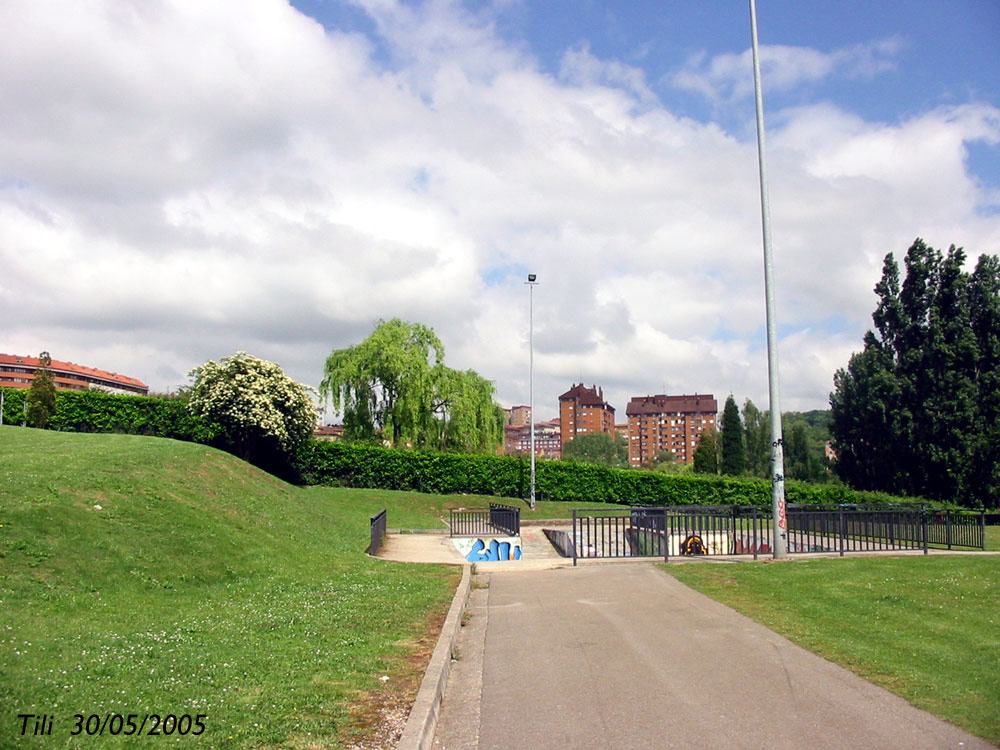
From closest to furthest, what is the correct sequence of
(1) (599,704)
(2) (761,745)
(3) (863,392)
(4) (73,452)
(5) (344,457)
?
(2) (761,745) < (1) (599,704) < (4) (73,452) < (5) (344,457) < (3) (863,392)

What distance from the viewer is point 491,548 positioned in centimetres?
2755

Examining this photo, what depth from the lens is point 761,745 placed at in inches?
220

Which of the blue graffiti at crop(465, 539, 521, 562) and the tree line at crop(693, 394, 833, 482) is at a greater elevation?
the tree line at crop(693, 394, 833, 482)

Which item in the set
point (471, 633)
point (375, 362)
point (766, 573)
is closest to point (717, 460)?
point (375, 362)

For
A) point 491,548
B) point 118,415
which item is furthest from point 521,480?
point 118,415

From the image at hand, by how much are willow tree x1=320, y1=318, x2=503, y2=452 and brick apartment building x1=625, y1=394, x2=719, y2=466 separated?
14186cm

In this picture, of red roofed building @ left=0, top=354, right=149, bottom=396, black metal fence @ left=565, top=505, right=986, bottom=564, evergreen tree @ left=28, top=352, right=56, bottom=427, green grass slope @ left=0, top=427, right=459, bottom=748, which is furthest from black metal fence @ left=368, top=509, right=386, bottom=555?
red roofed building @ left=0, top=354, right=149, bottom=396

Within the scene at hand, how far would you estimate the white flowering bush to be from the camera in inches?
1403

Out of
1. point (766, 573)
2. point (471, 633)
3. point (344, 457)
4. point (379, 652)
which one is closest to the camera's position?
point (379, 652)

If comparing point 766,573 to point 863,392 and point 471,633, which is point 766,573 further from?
point 863,392

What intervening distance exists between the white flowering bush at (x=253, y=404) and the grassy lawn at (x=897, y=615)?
80.5ft

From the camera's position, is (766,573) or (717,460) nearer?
(766,573)

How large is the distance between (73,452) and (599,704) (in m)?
16.8

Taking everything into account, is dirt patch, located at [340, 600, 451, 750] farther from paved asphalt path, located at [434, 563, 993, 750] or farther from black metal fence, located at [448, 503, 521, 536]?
black metal fence, located at [448, 503, 521, 536]
